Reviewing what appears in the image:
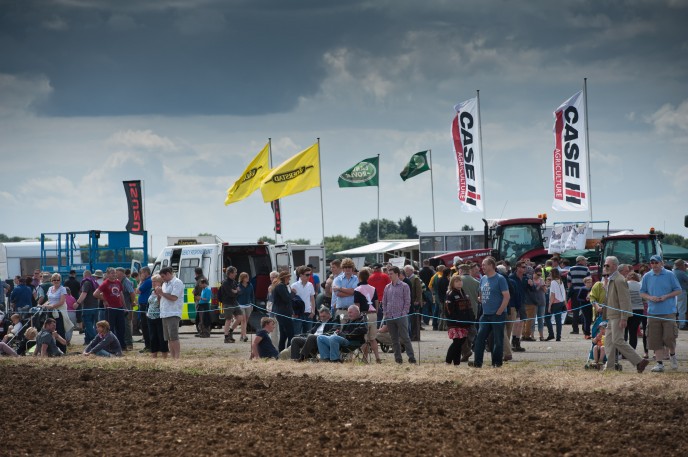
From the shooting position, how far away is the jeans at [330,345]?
56.2ft

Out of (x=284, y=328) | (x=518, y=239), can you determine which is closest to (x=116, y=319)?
(x=284, y=328)

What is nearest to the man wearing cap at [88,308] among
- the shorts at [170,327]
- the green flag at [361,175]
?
the shorts at [170,327]

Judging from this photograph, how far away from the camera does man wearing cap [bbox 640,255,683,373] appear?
614 inches

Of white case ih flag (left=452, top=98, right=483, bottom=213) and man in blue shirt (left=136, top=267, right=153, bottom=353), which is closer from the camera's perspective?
man in blue shirt (left=136, top=267, right=153, bottom=353)

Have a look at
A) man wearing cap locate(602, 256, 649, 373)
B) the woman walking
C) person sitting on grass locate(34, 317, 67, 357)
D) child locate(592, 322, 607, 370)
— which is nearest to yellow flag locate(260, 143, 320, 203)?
person sitting on grass locate(34, 317, 67, 357)

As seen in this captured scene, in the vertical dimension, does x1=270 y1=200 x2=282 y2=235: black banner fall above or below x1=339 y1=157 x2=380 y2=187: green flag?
below

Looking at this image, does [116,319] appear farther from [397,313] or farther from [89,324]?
[397,313]

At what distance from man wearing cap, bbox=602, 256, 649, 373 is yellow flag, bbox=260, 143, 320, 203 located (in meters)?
20.5

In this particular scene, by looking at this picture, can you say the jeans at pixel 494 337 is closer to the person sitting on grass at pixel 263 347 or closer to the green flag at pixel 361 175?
the person sitting on grass at pixel 263 347

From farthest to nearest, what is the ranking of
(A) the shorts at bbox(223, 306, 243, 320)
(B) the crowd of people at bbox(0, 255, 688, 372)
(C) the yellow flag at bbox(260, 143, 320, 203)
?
(C) the yellow flag at bbox(260, 143, 320, 203)
(A) the shorts at bbox(223, 306, 243, 320)
(B) the crowd of people at bbox(0, 255, 688, 372)

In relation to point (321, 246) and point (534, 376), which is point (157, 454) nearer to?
point (534, 376)

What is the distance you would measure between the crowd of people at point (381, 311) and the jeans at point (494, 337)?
2cm

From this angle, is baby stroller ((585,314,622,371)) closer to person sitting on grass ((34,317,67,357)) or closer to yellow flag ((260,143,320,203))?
person sitting on grass ((34,317,67,357))

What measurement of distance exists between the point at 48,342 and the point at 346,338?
646 centimetres
